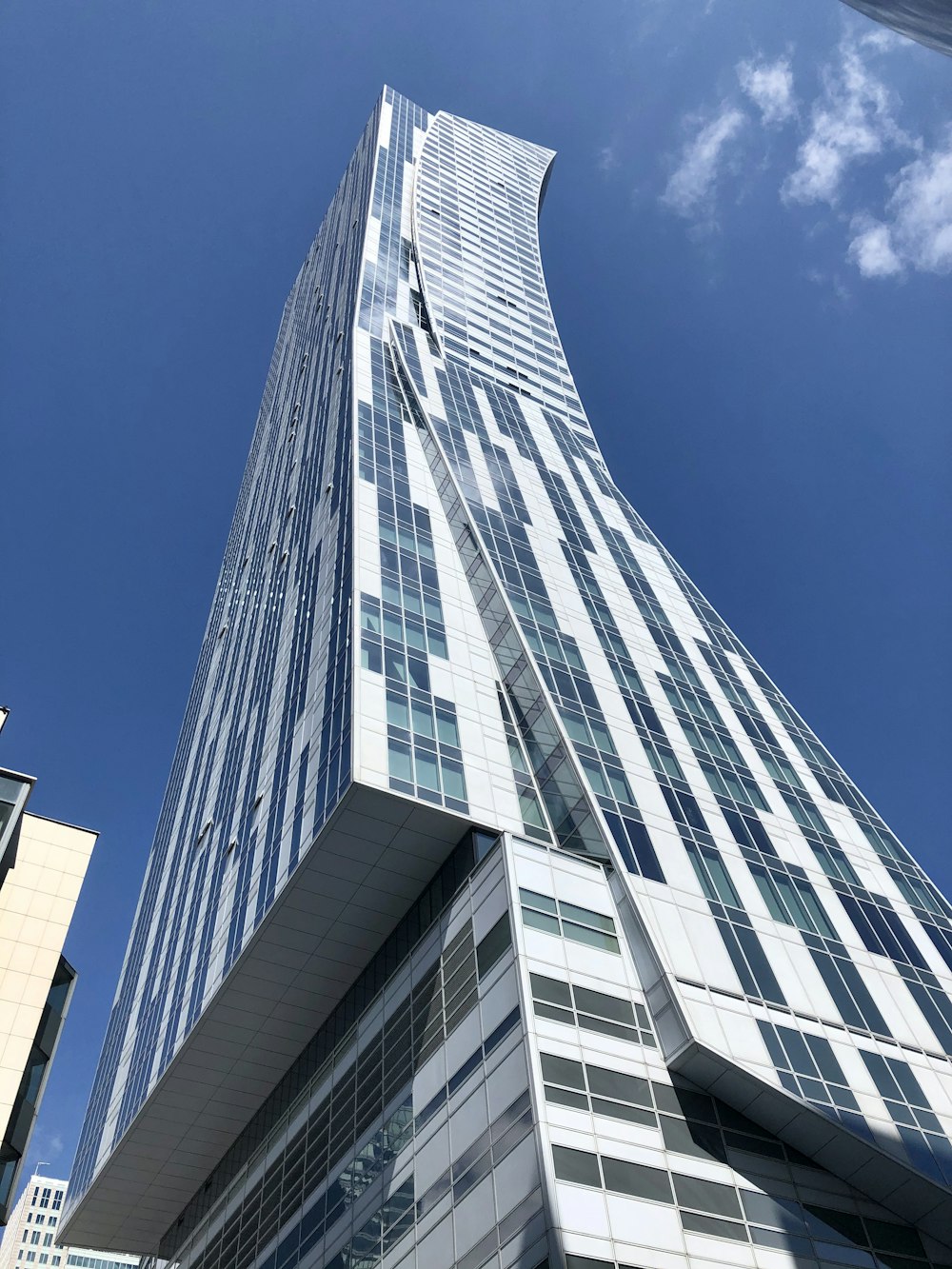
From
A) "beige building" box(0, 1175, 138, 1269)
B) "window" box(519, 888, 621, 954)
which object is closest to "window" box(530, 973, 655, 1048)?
"window" box(519, 888, 621, 954)

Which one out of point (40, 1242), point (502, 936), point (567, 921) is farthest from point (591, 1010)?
Result: point (40, 1242)

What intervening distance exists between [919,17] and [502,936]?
86.0 ft

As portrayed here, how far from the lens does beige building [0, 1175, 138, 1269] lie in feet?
524

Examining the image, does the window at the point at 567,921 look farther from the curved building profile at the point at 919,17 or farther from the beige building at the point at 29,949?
the curved building profile at the point at 919,17

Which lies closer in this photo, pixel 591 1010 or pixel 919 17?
pixel 919 17

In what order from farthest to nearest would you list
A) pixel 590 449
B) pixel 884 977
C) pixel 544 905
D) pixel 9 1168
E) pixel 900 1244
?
pixel 590 449
pixel 884 977
pixel 544 905
pixel 900 1244
pixel 9 1168

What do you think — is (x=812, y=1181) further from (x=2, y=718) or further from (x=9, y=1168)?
(x=2, y=718)

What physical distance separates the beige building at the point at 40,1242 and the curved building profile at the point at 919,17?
609 ft

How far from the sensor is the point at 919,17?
15531mm

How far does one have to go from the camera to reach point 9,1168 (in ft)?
85.6

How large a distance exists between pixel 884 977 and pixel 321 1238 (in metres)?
22.6

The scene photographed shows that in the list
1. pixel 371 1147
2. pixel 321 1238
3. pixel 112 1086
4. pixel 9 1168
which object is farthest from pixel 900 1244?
pixel 112 1086

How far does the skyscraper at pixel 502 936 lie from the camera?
95.1 feet

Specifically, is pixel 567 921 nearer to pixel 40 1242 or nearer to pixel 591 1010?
pixel 591 1010
